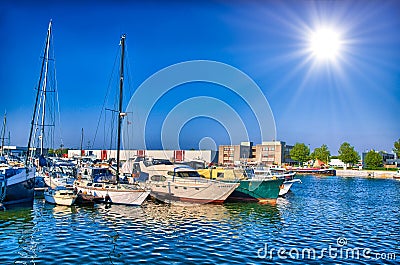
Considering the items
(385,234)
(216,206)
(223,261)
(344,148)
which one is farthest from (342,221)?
(344,148)

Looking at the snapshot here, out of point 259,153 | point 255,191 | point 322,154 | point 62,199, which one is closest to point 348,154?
point 322,154

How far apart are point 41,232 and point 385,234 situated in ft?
73.2

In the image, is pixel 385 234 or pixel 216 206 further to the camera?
pixel 216 206

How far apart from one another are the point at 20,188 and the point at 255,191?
23484 mm

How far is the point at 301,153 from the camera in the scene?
17512 centimetres

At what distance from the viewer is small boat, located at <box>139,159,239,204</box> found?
35.7m

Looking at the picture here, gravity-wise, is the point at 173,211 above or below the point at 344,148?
below

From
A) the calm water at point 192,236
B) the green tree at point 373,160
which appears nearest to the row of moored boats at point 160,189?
the calm water at point 192,236

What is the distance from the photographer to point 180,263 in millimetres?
16062

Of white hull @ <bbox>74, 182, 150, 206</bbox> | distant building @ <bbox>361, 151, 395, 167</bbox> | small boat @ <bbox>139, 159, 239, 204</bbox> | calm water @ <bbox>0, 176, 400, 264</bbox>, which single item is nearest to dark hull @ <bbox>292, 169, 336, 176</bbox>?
distant building @ <bbox>361, 151, 395, 167</bbox>

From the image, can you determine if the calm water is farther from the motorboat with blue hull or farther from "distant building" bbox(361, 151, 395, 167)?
"distant building" bbox(361, 151, 395, 167)

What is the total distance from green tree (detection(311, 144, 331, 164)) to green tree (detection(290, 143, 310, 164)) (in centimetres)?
773

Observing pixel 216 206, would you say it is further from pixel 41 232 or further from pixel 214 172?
pixel 41 232

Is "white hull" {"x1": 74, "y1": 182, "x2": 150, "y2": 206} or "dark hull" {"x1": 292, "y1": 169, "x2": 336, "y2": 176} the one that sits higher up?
"white hull" {"x1": 74, "y1": 182, "x2": 150, "y2": 206}
